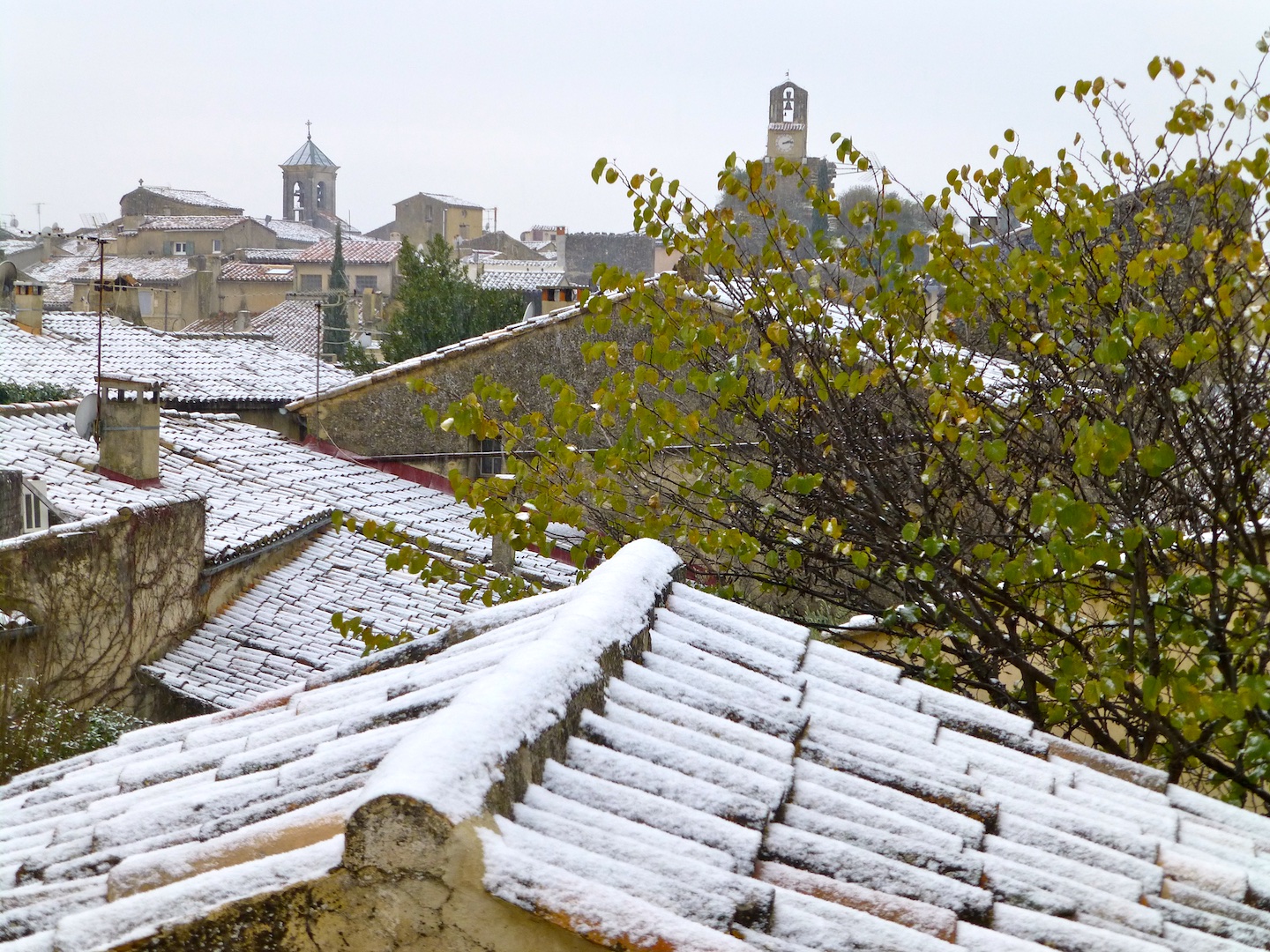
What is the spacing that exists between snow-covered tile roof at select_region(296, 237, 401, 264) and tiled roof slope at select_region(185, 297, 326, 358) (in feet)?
33.7

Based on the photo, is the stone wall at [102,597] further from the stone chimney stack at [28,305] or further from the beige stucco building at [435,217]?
the beige stucco building at [435,217]

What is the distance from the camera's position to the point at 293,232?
230 feet

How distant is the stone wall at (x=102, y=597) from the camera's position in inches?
332

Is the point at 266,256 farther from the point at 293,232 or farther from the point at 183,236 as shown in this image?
the point at 293,232

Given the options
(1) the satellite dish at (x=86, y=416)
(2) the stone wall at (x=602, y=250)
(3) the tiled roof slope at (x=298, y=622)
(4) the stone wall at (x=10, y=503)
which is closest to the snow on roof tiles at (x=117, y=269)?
(2) the stone wall at (x=602, y=250)

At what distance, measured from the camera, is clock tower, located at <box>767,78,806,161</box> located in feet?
240

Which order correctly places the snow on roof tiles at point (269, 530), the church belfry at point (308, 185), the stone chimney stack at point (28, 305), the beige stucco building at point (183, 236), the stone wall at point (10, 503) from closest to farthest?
the stone wall at point (10, 503) < the snow on roof tiles at point (269, 530) < the stone chimney stack at point (28, 305) < the beige stucco building at point (183, 236) < the church belfry at point (308, 185)

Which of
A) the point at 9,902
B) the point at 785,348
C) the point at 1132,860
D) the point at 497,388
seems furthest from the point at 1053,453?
the point at 9,902

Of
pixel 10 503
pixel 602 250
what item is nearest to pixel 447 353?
pixel 10 503

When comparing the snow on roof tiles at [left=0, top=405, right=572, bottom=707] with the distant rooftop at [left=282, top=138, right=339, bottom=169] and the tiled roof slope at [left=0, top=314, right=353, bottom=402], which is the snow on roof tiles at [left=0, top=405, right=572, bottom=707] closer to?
the tiled roof slope at [left=0, top=314, right=353, bottom=402]

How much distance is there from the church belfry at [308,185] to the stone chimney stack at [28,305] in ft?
261

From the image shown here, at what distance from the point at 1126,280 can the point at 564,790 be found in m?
3.96

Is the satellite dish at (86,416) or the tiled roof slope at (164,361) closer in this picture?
the satellite dish at (86,416)

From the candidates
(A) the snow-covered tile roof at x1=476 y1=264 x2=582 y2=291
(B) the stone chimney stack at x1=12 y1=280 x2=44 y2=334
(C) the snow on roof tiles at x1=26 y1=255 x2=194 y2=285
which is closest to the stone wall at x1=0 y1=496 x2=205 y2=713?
(B) the stone chimney stack at x1=12 y1=280 x2=44 y2=334
